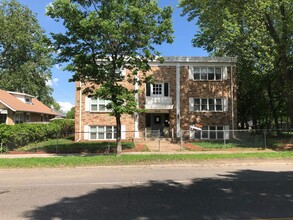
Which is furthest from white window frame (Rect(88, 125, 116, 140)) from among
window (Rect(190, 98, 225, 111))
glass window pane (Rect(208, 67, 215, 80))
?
glass window pane (Rect(208, 67, 215, 80))

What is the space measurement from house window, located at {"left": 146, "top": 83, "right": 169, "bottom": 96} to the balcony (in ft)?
1.56

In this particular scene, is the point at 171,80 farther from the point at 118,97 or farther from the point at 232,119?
the point at 118,97

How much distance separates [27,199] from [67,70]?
360 inches

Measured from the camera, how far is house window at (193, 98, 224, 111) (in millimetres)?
29500

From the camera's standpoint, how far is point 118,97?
16109mm

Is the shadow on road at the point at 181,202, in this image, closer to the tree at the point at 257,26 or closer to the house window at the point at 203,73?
the tree at the point at 257,26

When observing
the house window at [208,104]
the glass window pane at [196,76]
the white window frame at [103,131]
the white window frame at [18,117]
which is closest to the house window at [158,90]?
the glass window pane at [196,76]

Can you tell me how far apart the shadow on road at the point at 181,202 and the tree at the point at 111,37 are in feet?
25.8

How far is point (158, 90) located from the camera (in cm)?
2925

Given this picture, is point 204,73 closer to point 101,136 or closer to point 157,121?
point 157,121

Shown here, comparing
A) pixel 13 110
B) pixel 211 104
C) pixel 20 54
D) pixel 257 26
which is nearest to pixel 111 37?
pixel 257 26

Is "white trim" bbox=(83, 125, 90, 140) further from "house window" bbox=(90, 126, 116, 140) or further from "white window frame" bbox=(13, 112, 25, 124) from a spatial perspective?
"white window frame" bbox=(13, 112, 25, 124)

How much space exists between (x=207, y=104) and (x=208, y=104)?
96 mm

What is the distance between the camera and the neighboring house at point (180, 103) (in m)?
28.4
